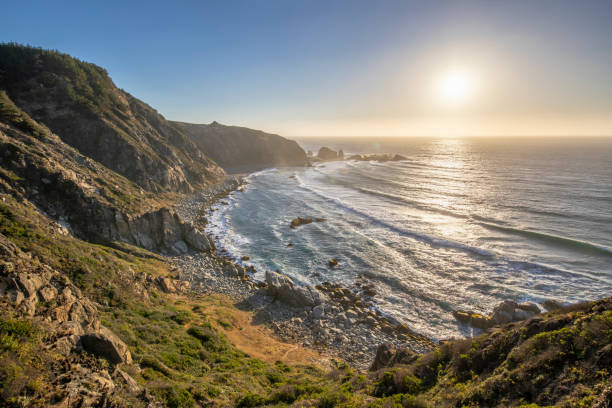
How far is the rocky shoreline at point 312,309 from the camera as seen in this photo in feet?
60.1

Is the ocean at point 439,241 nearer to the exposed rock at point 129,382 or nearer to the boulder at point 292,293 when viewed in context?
the boulder at point 292,293

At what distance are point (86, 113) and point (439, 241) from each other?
63.0 meters

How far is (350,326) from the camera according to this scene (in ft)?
65.9

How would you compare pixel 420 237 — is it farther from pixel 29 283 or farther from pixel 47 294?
pixel 29 283

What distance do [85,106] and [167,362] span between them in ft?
177

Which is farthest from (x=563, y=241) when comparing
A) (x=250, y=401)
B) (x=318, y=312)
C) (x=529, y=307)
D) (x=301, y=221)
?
(x=250, y=401)

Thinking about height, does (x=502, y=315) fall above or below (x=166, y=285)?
below

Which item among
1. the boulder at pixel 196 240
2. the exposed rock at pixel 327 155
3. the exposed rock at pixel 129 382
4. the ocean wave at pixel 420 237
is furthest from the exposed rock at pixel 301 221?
the exposed rock at pixel 327 155

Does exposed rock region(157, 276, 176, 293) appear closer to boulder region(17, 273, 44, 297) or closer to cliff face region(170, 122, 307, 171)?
boulder region(17, 273, 44, 297)

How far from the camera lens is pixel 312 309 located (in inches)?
843

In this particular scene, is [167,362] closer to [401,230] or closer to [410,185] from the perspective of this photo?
[401,230]

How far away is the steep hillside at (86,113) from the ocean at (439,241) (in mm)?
15235

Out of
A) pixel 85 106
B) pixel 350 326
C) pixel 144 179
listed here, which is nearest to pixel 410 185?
pixel 350 326

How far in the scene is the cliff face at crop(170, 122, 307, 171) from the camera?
103 meters
